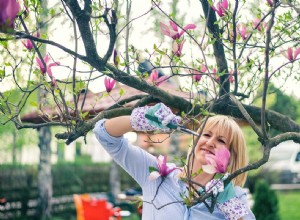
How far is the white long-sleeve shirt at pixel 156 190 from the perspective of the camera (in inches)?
87.0

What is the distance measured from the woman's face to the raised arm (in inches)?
14.2

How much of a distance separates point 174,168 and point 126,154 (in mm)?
245

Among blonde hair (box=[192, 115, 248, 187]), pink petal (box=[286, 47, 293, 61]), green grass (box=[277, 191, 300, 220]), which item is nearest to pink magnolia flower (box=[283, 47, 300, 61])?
pink petal (box=[286, 47, 293, 61])

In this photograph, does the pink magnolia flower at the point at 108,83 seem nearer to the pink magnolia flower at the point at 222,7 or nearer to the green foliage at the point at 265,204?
the pink magnolia flower at the point at 222,7

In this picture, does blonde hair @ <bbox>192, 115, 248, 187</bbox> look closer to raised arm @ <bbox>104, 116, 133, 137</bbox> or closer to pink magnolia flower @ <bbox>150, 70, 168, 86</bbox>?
pink magnolia flower @ <bbox>150, 70, 168, 86</bbox>

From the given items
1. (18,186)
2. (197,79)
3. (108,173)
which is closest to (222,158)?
(197,79)

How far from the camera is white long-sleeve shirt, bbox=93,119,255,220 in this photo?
2.21m

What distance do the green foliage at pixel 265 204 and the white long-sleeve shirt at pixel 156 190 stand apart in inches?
215

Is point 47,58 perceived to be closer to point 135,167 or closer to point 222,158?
point 135,167

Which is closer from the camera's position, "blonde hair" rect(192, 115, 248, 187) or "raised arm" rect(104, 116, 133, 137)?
"raised arm" rect(104, 116, 133, 137)

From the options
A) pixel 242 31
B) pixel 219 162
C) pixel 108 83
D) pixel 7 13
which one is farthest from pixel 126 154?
pixel 7 13

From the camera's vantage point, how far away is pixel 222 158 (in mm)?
1719

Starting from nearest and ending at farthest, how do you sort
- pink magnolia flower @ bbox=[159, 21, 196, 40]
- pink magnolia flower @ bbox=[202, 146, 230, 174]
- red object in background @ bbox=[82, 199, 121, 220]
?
1. pink magnolia flower @ bbox=[202, 146, 230, 174]
2. pink magnolia flower @ bbox=[159, 21, 196, 40]
3. red object in background @ bbox=[82, 199, 121, 220]

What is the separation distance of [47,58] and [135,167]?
58cm
